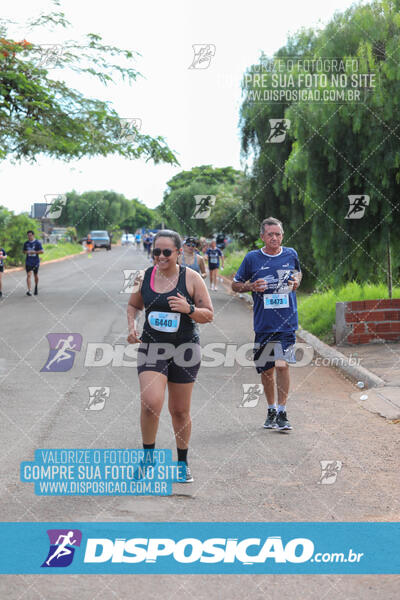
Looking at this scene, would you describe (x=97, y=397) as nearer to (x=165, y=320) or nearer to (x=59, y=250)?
(x=165, y=320)

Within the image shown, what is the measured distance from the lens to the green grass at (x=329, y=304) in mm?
13945

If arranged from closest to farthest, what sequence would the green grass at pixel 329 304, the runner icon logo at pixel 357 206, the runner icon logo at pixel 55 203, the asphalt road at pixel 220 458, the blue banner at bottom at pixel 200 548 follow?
the asphalt road at pixel 220 458 → the blue banner at bottom at pixel 200 548 → the runner icon logo at pixel 357 206 → the green grass at pixel 329 304 → the runner icon logo at pixel 55 203

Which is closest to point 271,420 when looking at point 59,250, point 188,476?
point 188,476

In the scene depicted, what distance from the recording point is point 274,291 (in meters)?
7.26

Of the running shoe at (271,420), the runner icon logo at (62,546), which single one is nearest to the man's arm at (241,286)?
the running shoe at (271,420)

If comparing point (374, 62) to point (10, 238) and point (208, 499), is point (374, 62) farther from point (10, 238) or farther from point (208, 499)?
point (10, 238)

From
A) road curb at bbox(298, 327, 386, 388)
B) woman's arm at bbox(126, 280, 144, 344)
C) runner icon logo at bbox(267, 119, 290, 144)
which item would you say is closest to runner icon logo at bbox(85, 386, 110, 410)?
woman's arm at bbox(126, 280, 144, 344)

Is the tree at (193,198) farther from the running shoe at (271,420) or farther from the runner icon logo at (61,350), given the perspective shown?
the running shoe at (271,420)

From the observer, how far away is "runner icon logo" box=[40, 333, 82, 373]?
1093cm

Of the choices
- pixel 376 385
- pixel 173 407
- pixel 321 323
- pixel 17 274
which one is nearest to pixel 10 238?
pixel 17 274

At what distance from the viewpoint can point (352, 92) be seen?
1332 centimetres

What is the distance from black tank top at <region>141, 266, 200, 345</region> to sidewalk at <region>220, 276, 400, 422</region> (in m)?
3.20

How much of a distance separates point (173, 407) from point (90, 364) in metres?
5.64

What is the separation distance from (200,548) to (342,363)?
704cm
